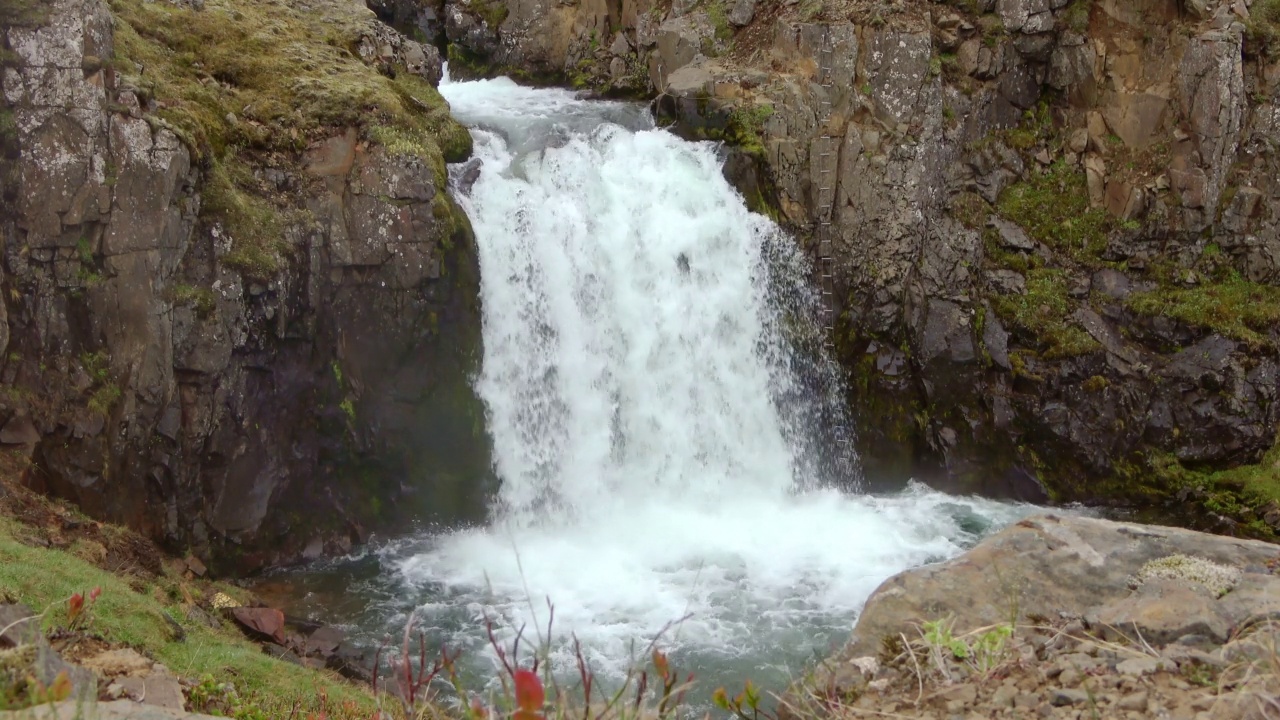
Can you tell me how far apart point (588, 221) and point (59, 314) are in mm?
8442

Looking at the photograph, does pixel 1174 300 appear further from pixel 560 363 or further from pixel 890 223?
pixel 560 363

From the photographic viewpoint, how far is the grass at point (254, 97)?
46.6 ft

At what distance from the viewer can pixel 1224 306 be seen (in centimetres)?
1872

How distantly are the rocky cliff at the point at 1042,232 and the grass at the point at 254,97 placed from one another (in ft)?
20.0

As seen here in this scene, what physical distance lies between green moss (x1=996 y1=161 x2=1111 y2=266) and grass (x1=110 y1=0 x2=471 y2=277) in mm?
11352

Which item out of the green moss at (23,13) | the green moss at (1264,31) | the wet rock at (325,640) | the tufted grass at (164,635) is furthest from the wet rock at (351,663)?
the green moss at (1264,31)

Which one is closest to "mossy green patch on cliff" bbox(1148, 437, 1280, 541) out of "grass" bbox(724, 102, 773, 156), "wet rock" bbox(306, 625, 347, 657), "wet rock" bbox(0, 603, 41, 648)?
"grass" bbox(724, 102, 773, 156)

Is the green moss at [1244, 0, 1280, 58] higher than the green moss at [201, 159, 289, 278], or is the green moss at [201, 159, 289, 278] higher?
the green moss at [1244, 0, 1280, 58]

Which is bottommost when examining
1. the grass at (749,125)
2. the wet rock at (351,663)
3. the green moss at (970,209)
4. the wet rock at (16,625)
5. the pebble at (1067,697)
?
the wet rock at (351,663)

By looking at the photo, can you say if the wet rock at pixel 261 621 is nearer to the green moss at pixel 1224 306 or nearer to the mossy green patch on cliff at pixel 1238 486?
the mossy green patch on cliff at pixel 1238 486

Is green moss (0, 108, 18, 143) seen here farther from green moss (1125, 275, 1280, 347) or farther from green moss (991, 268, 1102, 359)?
green moss (1125, 275, 1280, 347)

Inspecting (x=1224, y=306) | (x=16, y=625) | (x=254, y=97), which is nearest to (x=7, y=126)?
(x=254, y=97)

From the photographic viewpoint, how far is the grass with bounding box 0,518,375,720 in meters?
8.48

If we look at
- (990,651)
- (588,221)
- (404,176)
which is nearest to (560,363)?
(588,221)
